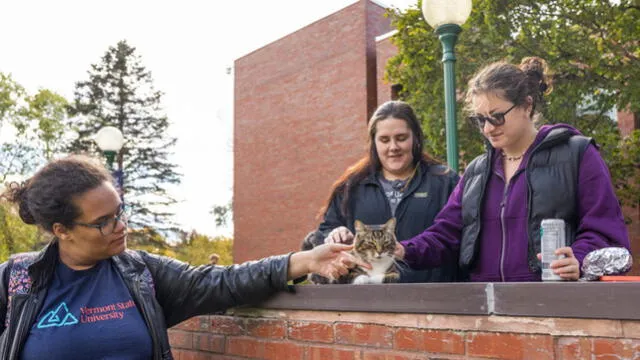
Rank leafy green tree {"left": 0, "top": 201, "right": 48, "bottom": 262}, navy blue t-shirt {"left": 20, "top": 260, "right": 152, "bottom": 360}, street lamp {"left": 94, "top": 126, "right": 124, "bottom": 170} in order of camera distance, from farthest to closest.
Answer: leafy green tree {"left": 0, "top": 201, "right": 48, "bottom": 262} → street lamp {"left": 94, "top": 126, "right": 124, "bottom": 170} → navy blue t-shirt {"left": 20, "top": 260, "right": 152, "bottom": 360}

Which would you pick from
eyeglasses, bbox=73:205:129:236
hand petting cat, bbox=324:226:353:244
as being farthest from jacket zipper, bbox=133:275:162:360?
hand petting cat, bbox=324:226:353:244

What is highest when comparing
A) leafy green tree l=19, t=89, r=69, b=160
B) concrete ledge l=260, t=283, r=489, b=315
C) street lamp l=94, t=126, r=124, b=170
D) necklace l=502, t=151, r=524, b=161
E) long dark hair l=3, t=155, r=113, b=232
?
leafy green tree l=19, t=89, r=69, b=160

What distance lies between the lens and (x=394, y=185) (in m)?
3.57

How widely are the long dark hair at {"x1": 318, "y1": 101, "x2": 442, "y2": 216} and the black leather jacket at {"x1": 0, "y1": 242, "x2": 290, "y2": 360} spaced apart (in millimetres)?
928

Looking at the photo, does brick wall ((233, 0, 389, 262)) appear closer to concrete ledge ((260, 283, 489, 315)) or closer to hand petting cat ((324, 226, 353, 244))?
hand petting cat ((324, 226, 353, 244))

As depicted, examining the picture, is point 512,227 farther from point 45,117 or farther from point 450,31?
point 45,117

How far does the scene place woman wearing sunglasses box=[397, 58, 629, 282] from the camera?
2490 mm

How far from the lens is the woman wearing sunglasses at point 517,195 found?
2.49 metres

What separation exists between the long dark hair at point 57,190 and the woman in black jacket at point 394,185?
1.34 m

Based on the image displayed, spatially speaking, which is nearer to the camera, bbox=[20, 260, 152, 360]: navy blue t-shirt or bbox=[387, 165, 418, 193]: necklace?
bbox=[20, 260, 152, 360]: navy blue t-shirt

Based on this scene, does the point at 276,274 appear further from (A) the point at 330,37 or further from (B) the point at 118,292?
(A) the point at 330,37

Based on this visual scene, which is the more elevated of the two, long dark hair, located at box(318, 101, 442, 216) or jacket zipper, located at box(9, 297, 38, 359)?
long dark hair, located at box(318, 101, 442, 216)

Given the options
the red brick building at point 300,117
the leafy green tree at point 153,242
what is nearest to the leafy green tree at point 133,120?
the leafy green tree at point 153,242

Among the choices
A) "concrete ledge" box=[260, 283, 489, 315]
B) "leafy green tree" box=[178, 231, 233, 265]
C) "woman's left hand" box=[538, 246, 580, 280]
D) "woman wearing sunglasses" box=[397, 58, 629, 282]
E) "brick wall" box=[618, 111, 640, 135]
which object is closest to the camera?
"concrete ledge" box=[260, 283, 489, 315]
